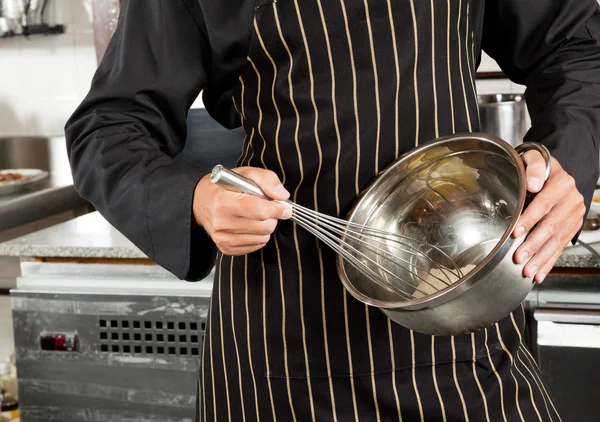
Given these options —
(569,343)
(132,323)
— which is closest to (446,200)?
(569,343)

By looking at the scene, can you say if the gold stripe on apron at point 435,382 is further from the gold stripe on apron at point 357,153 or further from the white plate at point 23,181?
the white plate at point 23,181

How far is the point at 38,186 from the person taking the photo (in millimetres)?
2893

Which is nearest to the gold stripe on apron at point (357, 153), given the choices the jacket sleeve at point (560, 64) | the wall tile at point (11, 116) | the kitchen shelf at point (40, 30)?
the jacket sleeve at point (560, 64)

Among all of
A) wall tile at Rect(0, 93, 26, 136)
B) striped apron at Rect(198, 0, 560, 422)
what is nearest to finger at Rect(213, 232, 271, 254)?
striped apron at Rect(198, 0, 560, 422)

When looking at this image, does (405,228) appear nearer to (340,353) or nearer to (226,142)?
→ (340,353)

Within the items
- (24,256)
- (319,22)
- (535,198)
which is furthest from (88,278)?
(535,198)

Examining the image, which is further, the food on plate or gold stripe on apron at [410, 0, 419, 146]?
the food on plate

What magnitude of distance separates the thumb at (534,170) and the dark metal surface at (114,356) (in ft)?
3.41

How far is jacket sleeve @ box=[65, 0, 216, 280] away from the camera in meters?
0.81

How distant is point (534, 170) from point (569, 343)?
0.89 m

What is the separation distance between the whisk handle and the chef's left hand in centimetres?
22

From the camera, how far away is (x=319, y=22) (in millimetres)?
850

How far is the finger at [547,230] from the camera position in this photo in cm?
69

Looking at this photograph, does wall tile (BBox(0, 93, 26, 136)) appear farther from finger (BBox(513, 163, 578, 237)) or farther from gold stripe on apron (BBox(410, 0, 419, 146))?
finger (BBox(513, 163, 578, 237))
